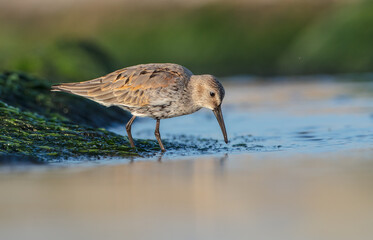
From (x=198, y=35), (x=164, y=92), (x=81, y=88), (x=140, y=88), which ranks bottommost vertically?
(x=164, y=92)

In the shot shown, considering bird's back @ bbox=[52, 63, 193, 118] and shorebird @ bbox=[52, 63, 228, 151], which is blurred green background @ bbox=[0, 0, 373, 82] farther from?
shorebird @ bbox=[52, 63, 228, 151]

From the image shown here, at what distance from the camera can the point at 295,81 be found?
71.8 feet

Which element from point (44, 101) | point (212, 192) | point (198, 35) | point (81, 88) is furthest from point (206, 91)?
point (198, 35)

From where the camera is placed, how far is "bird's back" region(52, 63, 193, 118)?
9570mm

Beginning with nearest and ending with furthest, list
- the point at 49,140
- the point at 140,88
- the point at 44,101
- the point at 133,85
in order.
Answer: the point at 49,140, the point at 140,88, the point at 133,85, the point at 44,101

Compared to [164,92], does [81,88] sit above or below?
above

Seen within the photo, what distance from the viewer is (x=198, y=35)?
96.7 ft

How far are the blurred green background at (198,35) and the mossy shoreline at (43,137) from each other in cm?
583

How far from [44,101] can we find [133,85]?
2.31 m

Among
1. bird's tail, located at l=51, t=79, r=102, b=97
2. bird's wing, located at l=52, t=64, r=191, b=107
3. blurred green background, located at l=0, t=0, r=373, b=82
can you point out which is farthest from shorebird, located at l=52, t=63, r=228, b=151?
blurred green background, located at l=0, t=0, r=373, b=82

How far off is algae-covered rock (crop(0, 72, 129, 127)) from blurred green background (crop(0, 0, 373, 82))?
13.7ft

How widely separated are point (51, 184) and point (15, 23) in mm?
30887

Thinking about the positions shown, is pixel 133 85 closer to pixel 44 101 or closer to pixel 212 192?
pixel 44 101

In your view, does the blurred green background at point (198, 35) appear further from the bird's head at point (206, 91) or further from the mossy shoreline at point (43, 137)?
the bird's head at point (206, 91)
